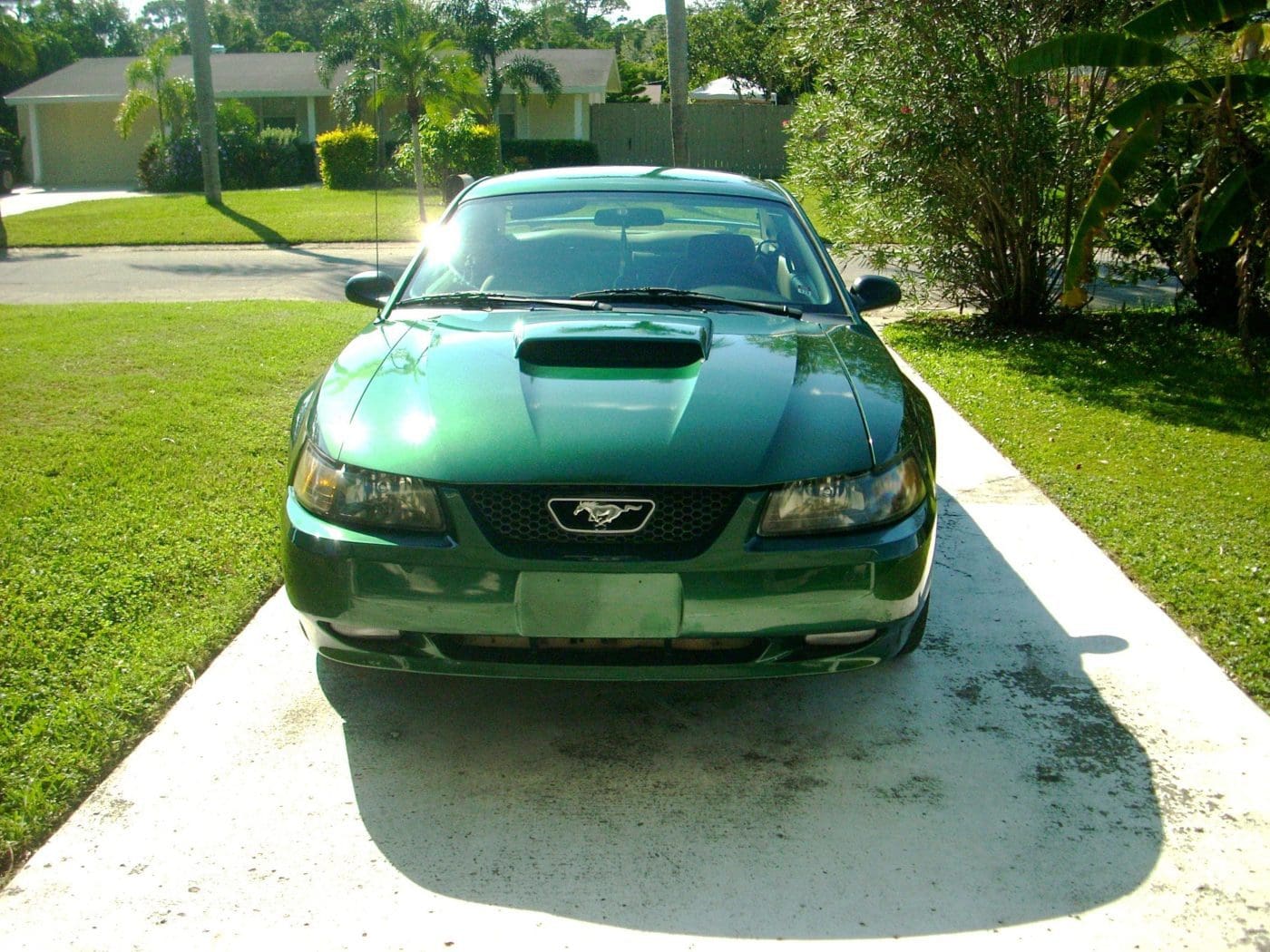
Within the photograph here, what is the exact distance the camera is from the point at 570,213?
196 inches

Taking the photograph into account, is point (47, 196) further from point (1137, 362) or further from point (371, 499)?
point (371, 499)

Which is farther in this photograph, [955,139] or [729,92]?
[729,92]

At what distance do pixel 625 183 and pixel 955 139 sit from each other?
5.24 m

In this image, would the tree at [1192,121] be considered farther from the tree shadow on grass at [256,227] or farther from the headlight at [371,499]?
the tree shadow on grass at [256,227]

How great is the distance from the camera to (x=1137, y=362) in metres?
9.49

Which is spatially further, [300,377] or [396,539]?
[300,377]

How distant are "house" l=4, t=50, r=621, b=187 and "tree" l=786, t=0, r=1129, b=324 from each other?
2917cm

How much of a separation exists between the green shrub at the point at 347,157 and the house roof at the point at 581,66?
802 centimetres

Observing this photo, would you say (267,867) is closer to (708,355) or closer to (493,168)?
(708,355)

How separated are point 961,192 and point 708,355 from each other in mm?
7023

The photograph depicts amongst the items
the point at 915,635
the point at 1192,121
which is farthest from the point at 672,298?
the point at 1192,121

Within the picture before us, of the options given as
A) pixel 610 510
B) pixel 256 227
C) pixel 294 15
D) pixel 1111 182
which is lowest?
pixel 256 227

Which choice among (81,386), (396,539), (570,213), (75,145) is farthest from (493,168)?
(396,539)

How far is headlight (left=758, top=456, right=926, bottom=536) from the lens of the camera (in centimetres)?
325
